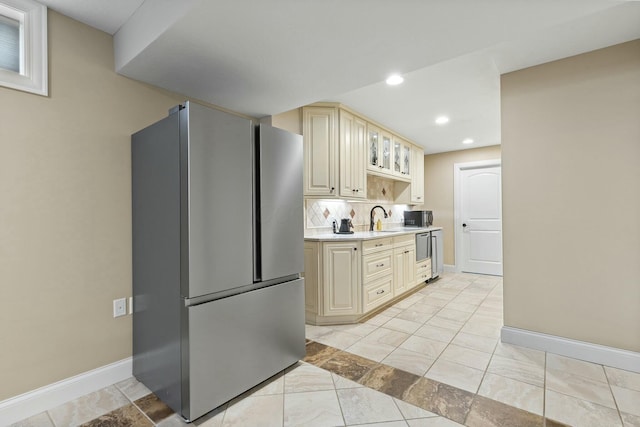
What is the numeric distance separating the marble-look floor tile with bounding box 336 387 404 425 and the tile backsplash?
6.50ft

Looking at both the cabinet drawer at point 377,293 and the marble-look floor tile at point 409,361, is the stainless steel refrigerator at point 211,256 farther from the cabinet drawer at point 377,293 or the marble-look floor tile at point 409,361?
the cabinet drawer at point 377,293

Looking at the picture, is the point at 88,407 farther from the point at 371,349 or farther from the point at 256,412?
the point at 371,349

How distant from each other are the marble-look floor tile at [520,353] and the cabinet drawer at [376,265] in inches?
52.1

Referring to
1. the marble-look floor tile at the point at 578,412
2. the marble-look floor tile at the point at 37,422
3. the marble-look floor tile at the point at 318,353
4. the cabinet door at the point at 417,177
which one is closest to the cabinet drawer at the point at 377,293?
the marble-look floor tile at the point at 318,353

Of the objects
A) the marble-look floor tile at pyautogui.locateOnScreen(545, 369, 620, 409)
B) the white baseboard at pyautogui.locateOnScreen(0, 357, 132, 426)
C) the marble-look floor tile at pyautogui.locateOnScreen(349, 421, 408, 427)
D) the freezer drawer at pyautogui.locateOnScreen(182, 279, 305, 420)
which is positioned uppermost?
the freezer drawer at pyautogui.locateOnScreen(182, 279, 305, 420)

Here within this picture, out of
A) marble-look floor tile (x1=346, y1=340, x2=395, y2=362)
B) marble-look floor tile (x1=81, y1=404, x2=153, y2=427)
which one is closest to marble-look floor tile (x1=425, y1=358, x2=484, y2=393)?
marble-look floor tile (x1=346, y1=340, x2=395, y2=362)

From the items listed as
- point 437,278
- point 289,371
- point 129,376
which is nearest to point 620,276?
point 289,371

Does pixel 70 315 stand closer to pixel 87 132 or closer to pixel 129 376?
pixel 129 376

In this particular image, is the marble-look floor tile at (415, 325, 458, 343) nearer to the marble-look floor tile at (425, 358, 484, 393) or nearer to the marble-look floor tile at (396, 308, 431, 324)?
the marble-look floor tile at (396, 308, 431, 324)

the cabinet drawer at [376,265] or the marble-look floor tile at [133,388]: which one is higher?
the cabinet drawer at [376,265]

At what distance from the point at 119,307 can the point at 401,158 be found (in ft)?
14.2

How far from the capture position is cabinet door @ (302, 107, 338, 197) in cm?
334

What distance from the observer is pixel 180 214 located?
5.51 ft

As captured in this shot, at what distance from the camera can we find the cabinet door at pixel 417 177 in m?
5.41
